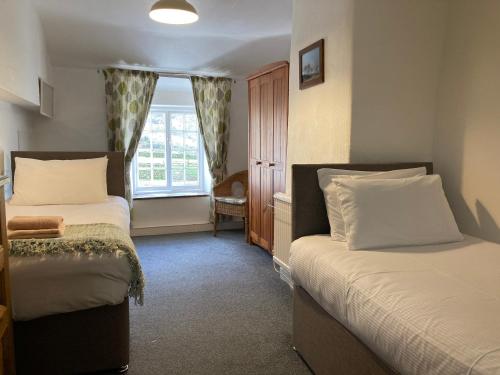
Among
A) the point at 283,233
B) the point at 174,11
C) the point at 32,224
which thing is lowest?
the point at 283,233

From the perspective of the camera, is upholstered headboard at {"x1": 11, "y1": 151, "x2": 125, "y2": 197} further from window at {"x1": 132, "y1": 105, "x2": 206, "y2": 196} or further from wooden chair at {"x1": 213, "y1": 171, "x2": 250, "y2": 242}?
window at {"x1": 132, "y1": 105, "x2": 206, "y2": 196}

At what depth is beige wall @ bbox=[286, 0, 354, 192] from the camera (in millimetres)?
2363

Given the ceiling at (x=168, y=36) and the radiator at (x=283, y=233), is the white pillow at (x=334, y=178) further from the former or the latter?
the ceiling at (x=168, y=36)

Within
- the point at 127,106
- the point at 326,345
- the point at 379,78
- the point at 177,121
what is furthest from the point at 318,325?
the point at 177,121

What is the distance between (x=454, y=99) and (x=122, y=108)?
11.3ft

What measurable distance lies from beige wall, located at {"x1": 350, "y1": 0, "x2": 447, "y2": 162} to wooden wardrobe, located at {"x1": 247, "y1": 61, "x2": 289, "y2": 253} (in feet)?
3.40

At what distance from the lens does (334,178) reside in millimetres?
2004

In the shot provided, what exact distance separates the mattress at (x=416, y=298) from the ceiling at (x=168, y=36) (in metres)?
2.51

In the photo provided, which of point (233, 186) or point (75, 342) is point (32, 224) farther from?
point (233, 186)

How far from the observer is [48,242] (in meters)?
1.74

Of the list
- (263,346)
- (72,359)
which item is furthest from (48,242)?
(263,346)

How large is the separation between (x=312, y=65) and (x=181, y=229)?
297 centimetres

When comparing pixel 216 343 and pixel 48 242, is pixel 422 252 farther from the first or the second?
pixel 48 242

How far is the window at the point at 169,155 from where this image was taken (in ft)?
16.3
